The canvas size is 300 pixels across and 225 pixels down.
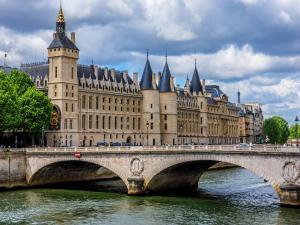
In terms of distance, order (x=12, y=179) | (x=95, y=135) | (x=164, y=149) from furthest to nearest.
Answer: (x=95, y=135)
(x=12, y=179)
(x=164, y=149)

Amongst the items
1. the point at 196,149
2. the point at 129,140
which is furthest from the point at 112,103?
the point at 196,149

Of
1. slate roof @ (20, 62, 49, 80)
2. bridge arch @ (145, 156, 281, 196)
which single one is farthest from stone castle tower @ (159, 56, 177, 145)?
bridge arch @ (145, 156, 281, 196)

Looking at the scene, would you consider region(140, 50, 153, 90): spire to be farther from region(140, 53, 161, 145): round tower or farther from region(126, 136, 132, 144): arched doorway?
region(126, 136, 132, 144): arched doorway

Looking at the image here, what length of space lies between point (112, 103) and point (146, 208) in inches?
2787

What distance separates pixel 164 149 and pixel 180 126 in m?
87.2

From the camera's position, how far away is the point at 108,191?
76.1 meters

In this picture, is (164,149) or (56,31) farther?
(56,31)

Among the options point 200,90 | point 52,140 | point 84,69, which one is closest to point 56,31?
point 84,69

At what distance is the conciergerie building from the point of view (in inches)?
4469

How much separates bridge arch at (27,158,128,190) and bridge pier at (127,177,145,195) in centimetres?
757

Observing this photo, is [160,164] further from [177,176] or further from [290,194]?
[290,194]

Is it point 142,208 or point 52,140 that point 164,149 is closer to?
point 142,208

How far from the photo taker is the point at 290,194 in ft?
190

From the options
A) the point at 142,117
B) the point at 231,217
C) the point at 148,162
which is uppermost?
the point at 142,117
